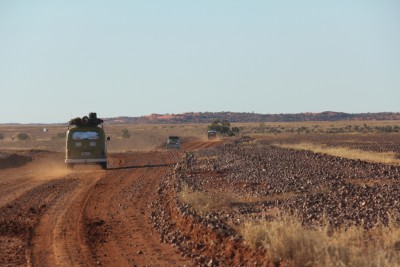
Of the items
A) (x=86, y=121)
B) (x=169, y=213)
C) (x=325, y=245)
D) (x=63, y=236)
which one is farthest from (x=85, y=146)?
(x=325, y=245)

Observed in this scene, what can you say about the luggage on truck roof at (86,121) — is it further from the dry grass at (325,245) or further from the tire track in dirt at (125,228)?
the dry grass at (325,245)

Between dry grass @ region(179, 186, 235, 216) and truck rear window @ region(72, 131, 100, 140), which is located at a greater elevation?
truck rear window @ region(72, 131, 100, 140)

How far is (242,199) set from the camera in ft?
48.4

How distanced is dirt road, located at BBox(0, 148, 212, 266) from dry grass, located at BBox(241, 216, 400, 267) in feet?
5.14

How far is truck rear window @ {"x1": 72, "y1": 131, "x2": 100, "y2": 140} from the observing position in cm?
2888

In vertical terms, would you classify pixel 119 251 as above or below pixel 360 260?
below

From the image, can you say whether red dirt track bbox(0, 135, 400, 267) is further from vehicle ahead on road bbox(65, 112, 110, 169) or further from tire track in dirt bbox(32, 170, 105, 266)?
vehicle ahead on road bbox(65, 112, 110, 169)

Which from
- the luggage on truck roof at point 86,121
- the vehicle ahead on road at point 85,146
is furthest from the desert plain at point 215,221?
the luggage on truck roof at point 86,121

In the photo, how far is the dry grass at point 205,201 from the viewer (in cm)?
1344

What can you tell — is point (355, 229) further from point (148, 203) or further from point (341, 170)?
point (341, 170)

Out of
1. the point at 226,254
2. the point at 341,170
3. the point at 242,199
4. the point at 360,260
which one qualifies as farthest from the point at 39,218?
the point at 341,170

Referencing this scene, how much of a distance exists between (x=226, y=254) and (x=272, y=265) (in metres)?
1.45

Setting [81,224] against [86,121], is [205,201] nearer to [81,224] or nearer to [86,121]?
[81,224]

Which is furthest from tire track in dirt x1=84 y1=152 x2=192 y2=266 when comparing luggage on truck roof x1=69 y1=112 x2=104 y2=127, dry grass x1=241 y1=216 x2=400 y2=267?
luggage on truck roof x1=69 y1=112 x2=104 y2=127
